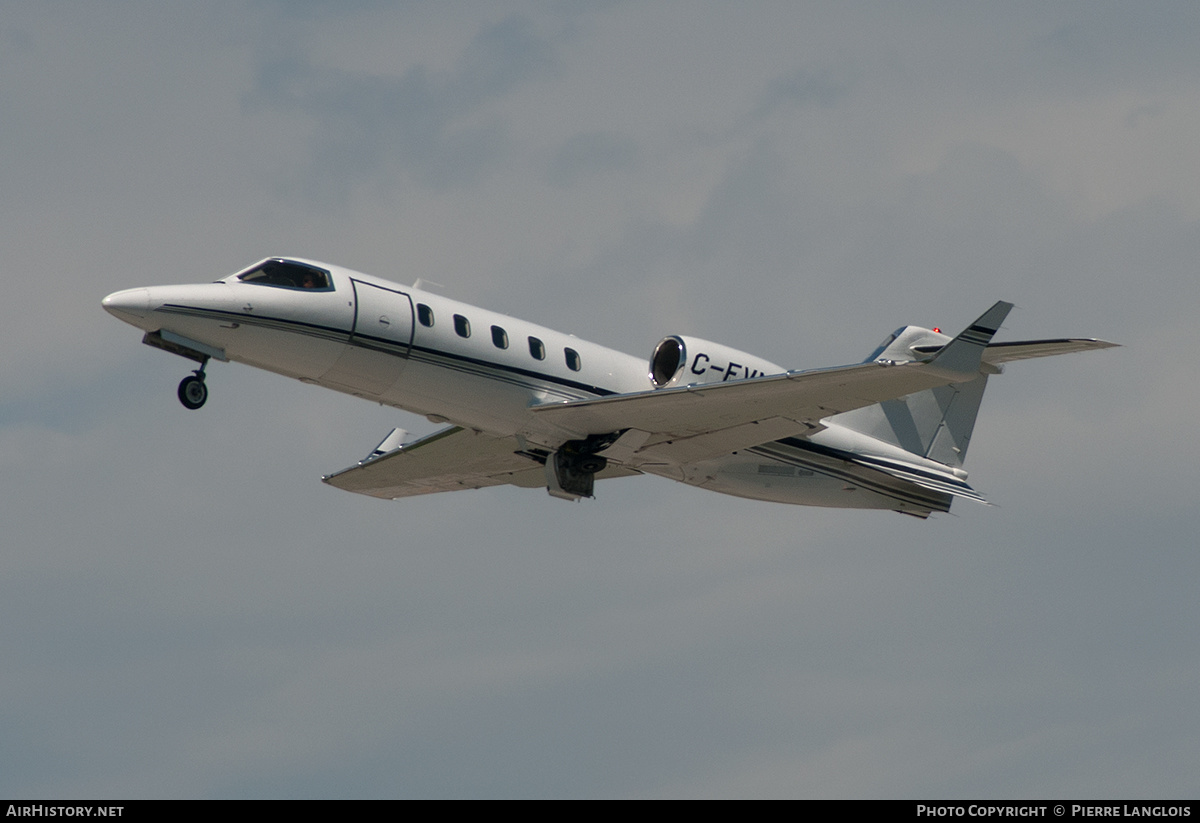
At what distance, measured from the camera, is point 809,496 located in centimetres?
2688

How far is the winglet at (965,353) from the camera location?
2105 centimetres

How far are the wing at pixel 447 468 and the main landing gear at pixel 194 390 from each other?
5.08 metres

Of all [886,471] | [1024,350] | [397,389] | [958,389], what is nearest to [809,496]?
[886,471]

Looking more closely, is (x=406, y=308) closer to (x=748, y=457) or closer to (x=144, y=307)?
(x=144, y=307)

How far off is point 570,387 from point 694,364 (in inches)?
80.1

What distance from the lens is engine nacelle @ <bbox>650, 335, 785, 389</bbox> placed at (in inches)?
960

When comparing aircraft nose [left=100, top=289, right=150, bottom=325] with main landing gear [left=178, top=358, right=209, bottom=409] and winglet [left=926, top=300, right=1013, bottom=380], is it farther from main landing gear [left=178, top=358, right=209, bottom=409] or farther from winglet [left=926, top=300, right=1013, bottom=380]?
winglet [left=926, top=300, right=1013, bottom=380]

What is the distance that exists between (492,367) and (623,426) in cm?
246

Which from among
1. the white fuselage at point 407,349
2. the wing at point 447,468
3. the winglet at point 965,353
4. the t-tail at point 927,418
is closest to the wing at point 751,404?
the winglet at point 965,353

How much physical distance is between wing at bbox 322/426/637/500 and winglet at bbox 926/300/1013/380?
719cm

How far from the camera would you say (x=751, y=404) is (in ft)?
76.6

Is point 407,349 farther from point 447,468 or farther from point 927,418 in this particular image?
point 927,418

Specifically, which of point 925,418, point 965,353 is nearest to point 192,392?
point 965,353

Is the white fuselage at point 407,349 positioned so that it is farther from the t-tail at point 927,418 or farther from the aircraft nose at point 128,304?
the t-tail at point 927,418
